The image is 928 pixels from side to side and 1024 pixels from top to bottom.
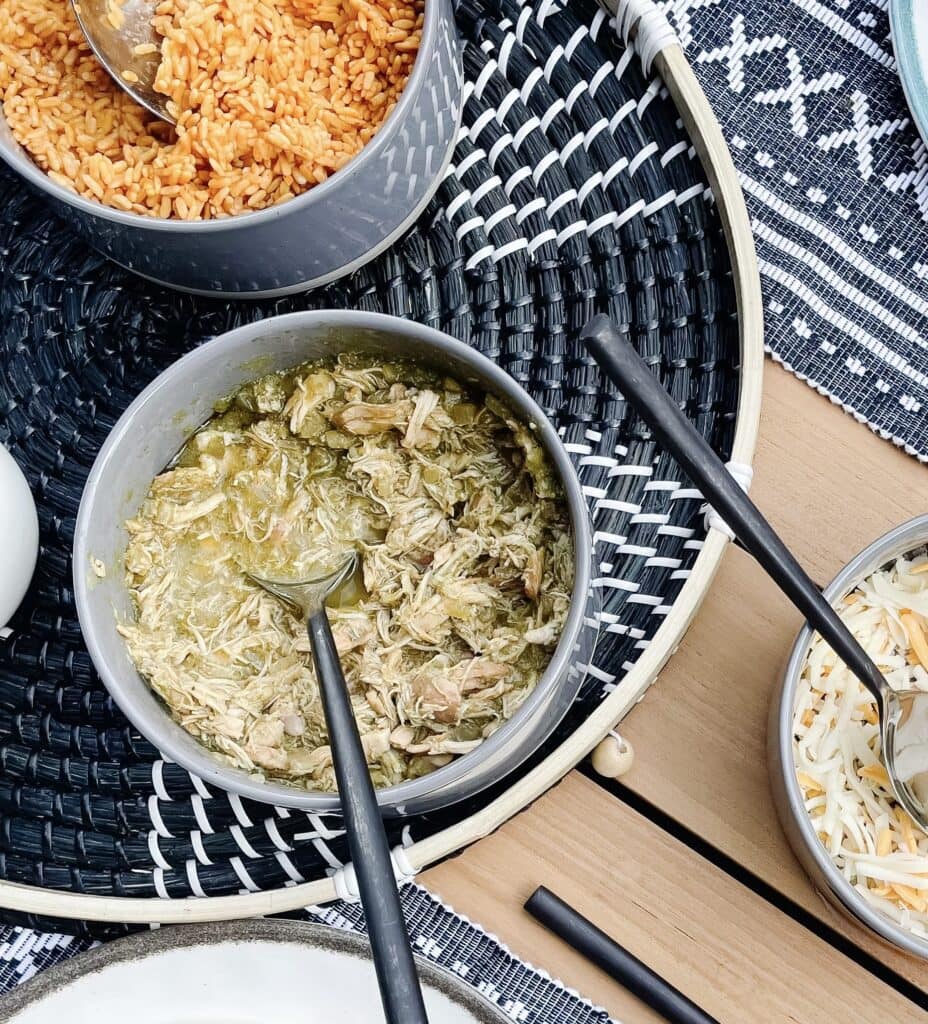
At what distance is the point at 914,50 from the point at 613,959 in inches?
37.2

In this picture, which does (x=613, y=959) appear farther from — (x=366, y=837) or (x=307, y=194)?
Result: (x=307, y=194)

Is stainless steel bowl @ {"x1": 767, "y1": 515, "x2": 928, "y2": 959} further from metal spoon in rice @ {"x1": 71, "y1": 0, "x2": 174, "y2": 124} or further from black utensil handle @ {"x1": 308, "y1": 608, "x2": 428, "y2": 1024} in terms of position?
metal spoon in rice @ {"x1": 71, "y1": 0, "x2": 174, "y2": 124}

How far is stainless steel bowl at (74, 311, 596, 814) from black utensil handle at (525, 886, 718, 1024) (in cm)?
17

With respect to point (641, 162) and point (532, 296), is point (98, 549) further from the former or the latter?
point (641, 162)

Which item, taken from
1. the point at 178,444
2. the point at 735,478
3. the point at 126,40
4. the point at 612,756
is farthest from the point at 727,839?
the point at 126,40

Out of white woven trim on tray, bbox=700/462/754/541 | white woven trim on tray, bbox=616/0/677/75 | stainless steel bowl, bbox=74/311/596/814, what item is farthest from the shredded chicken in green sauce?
white woven trim on tray, bbox=616/0/677/75

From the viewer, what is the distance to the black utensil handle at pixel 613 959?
1008mm

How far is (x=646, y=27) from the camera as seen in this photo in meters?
0.99

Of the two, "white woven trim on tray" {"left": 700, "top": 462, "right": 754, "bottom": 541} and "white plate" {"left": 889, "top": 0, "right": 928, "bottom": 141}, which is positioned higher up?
"white plate" {"left": 889, "top": 0, "right": 928, "bottom": 141}

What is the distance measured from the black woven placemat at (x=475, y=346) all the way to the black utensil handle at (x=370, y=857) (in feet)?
0.77

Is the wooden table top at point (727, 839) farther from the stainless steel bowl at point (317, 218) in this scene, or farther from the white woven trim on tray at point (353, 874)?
the stainless steel bowl at point (317, 218)

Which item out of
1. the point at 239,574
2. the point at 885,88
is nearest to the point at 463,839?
the point at 239,574

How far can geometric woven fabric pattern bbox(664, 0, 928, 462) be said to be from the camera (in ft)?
3.54

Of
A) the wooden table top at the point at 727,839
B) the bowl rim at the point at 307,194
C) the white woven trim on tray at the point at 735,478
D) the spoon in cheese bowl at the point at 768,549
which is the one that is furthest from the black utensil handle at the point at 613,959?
the bowl rim at the point at 307,194
